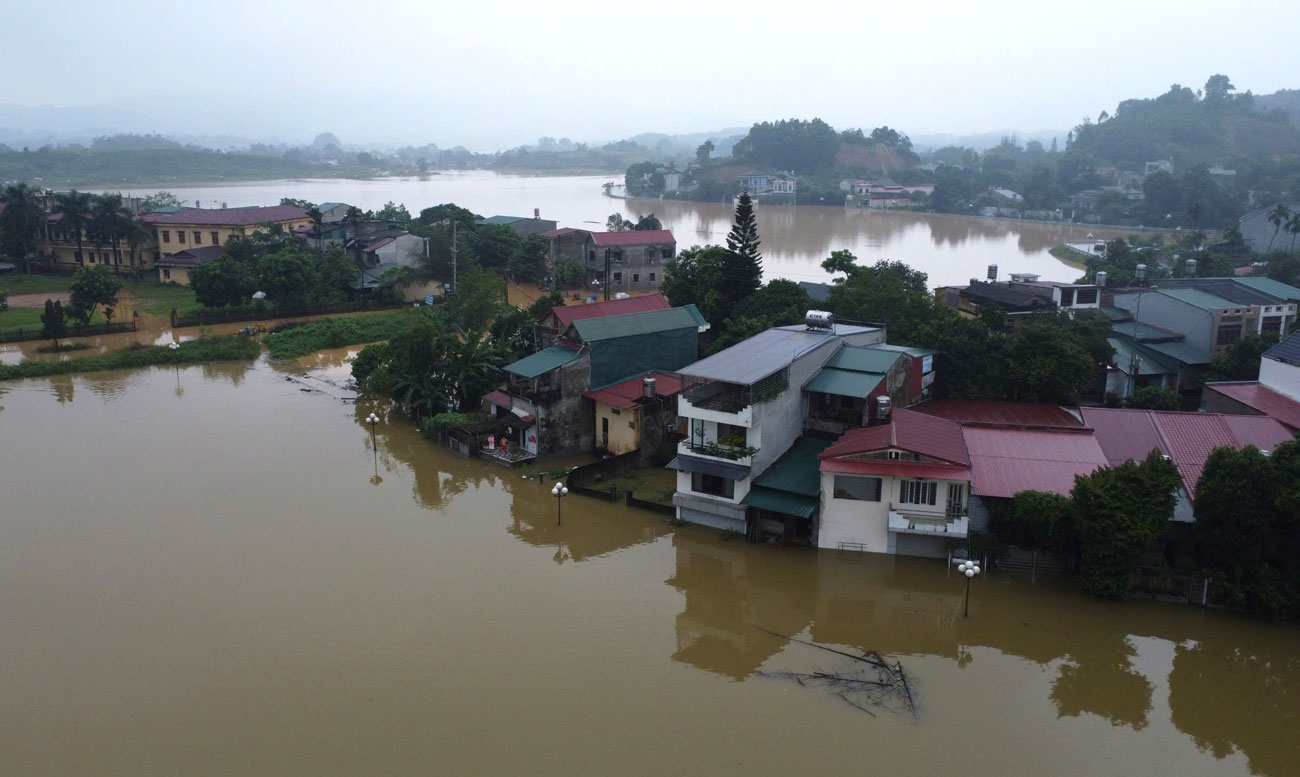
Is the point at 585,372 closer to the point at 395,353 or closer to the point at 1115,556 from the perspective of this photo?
the point at 395,353

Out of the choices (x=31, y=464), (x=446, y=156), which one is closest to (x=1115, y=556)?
(x=31, y=464)

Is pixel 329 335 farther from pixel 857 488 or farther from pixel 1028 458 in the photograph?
pixel 1028 458

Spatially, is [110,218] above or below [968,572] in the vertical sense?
above

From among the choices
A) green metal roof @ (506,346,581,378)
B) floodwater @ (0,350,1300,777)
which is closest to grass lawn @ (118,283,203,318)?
floodwater @ (0,350,1300,777)

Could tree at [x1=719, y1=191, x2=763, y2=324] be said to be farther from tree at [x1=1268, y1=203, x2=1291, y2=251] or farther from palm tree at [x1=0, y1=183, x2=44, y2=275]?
palm tree at [x1=0, y1=183, x2=44, y2=275]

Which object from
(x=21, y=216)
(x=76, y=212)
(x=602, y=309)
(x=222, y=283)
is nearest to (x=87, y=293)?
(x=222, y=283)

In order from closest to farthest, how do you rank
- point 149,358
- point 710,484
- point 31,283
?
point 710,484, point 149,358, point 31,283

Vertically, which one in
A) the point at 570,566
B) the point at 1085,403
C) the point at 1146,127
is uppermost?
the point at 1146,127
